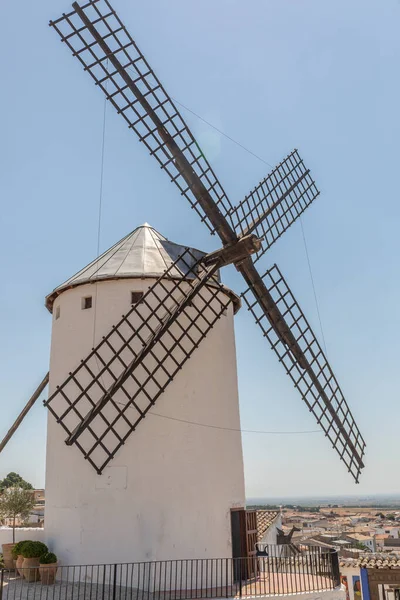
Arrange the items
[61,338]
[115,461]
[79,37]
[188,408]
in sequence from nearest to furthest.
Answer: [79,37], [115,461], [188,408], [61,338]

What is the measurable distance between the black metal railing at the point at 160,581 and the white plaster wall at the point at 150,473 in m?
0.23

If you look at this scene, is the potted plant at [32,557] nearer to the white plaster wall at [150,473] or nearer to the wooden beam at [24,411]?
the white plaster wall at [150,473]

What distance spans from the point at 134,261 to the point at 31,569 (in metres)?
6.44

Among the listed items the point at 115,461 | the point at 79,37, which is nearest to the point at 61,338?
the point at 115,461

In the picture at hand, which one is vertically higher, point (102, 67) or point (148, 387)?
point (102, 67)

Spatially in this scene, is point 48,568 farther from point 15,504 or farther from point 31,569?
point 15,504

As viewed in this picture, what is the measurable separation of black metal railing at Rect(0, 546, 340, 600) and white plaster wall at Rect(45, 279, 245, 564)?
23 cm

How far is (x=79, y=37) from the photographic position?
9406mm

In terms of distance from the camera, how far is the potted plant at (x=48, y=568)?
9.30 m

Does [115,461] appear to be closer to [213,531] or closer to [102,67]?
[213,531]

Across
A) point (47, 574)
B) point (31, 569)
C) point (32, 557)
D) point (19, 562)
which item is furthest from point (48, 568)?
point (19, 562)

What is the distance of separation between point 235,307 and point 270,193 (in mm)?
2987

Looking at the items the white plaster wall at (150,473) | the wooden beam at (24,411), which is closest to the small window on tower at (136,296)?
the white plaster wall at (150,473)

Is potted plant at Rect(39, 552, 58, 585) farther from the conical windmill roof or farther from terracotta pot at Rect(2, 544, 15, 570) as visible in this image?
the conical windmill roof
